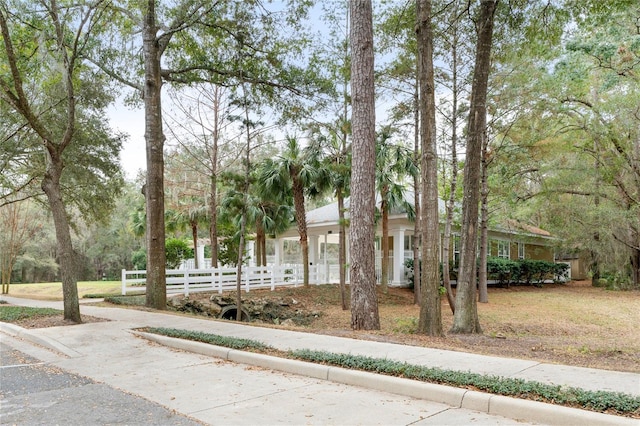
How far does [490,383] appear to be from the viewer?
4.73 m

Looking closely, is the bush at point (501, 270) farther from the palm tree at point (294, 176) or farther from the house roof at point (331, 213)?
the palm tree at point (294, 176)

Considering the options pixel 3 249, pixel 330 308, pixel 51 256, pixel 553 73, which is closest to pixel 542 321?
pixel 330 308

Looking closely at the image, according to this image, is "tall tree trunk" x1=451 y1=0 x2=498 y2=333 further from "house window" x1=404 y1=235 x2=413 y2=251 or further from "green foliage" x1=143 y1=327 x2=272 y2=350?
"house window" x1=404 y1=235 x2=413 y2=251

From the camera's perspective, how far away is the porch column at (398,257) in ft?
76.3

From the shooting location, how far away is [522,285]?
2927 centimetres

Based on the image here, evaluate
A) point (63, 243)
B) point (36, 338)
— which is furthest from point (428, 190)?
point (36, 338)

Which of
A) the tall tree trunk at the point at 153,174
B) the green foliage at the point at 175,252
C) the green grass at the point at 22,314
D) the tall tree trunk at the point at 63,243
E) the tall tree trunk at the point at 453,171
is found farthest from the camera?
the green foliage at the point at 175,252

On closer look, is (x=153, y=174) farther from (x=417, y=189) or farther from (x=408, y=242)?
(x=408, y=242)

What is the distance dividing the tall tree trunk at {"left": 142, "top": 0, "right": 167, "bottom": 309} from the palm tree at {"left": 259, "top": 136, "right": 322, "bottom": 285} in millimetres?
6423

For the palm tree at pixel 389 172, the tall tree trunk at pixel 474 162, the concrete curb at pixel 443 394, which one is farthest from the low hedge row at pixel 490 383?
the palm tree at pixel 389 172

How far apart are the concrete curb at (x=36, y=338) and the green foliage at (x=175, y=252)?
19.3 m

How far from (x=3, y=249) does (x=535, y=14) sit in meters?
28.7

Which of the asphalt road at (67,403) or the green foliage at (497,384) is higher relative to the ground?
the green foliage at (497,384)

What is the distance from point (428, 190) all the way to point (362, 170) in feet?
4.69
